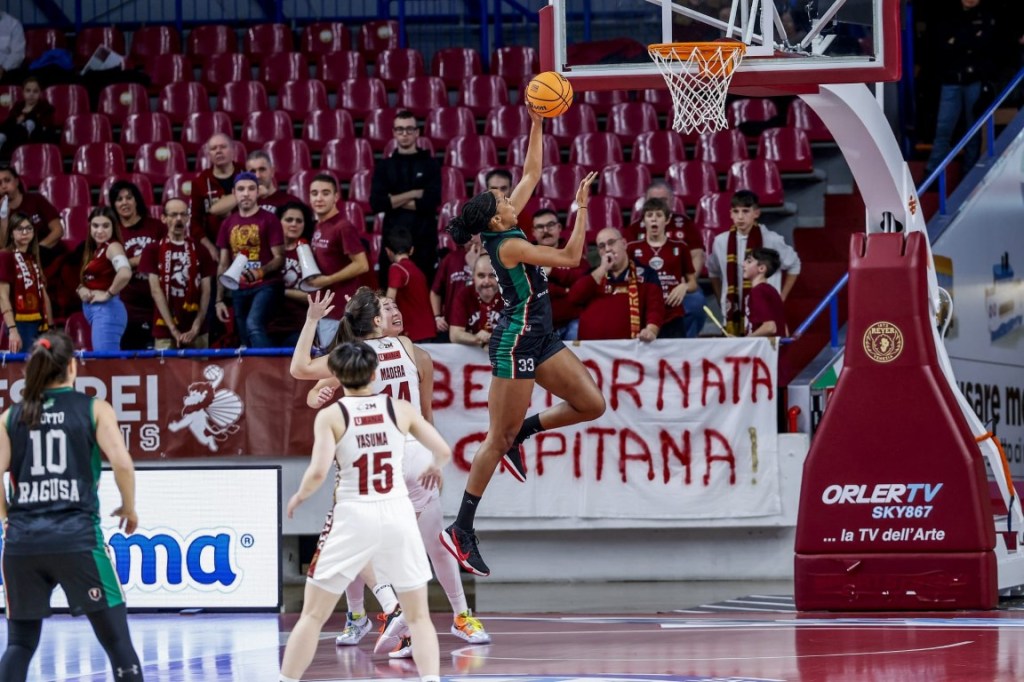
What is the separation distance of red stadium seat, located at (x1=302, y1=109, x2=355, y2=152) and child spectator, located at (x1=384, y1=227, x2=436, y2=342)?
5047 millimetres

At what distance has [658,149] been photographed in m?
16.0

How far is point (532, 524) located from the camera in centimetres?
1262

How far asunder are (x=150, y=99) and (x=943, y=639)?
41.4 feet

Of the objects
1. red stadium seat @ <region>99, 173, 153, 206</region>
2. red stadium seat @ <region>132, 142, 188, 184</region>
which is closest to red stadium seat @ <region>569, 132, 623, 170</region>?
red stadium seat @ <region>132, 142, 188, 184</region>

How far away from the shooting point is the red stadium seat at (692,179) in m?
15.1

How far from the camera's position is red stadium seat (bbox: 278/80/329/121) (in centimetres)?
1762

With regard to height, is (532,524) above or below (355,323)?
below

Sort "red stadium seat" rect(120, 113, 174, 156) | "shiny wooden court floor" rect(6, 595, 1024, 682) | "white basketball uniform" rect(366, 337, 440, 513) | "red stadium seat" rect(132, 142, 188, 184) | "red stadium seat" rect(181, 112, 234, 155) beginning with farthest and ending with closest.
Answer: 1. "red stadium seat" rect(120, 113, 174, 156)
2. "red stadium seat" rect(181, 112, 234, 155)
3. "red stadium seat" rect(132, 142, 188, 184)
4. "white basketball uniform" rect(366, 337, 440, 513)
5. "shiny wooden court floor" rect(6, 595, 1024, 682)

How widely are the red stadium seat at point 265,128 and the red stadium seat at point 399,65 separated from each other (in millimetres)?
1539

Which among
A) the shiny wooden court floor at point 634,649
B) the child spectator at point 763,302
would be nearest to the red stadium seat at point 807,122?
the child spectator at point 763,302

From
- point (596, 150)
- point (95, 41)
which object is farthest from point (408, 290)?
point (95, 41)

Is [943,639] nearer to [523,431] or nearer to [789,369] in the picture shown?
[523,431]

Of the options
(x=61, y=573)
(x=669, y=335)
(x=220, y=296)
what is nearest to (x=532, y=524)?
(x=669, y=335)

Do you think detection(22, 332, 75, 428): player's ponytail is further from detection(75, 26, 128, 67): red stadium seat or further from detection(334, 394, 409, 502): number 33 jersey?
detection(75, 26, 128, 67): red stadium seat
